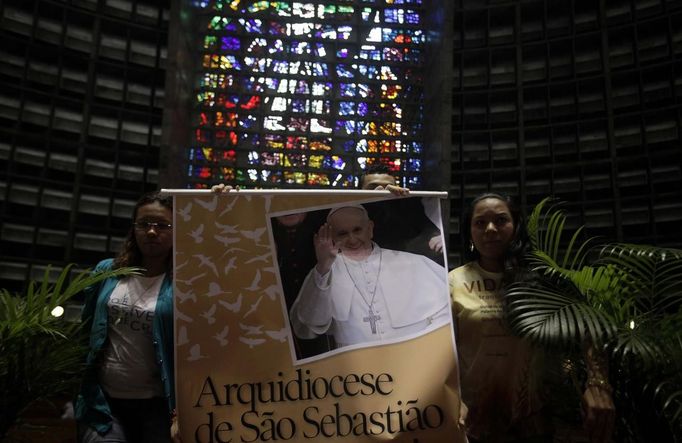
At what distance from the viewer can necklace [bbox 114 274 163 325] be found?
1643 millimetres

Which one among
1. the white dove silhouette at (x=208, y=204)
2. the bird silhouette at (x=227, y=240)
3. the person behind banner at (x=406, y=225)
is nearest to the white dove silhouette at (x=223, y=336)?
the bird silhouette at (x=227, y=240)

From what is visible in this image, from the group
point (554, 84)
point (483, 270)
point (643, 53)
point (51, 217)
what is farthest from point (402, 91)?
point (483, 270)

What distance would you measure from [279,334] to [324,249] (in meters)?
0.27

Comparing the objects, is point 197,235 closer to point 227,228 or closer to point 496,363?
point 227,228

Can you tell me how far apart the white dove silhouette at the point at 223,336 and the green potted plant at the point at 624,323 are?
76 cm

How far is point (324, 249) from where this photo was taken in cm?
164

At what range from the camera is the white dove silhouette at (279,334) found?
1556mm

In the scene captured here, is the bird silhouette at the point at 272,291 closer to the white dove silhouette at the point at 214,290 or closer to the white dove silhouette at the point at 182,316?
the white dove silhouette at the point at 214,290

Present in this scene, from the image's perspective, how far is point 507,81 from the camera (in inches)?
231

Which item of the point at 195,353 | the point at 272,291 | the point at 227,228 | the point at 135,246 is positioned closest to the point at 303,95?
the point at 135,246

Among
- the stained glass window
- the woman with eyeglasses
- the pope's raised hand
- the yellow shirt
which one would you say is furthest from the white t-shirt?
the stained glass window

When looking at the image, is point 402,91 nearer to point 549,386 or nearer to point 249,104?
point 249,104

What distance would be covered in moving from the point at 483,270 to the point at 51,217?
4.54 m

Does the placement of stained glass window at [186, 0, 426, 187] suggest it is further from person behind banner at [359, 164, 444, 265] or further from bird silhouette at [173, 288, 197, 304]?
bird silhouette at [173, 288, 197, 304]
